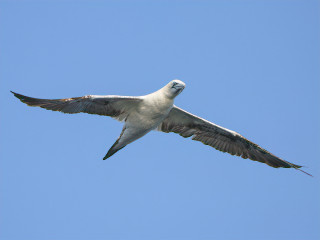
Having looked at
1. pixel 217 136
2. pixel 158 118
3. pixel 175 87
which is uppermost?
pixel 175 87

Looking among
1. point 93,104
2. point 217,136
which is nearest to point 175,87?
point 93,104

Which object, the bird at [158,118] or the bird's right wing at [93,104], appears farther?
the bird at [158,118]

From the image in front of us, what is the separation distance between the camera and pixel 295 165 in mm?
19859

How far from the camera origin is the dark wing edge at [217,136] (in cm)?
2006

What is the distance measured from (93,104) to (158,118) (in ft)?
7.51

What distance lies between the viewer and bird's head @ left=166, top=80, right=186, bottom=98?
17.8 meters

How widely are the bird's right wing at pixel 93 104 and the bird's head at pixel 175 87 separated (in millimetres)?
1035

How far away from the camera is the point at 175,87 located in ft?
58.2

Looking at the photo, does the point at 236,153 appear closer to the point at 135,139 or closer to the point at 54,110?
the point at 135,139

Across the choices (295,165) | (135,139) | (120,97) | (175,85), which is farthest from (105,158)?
(295,165)

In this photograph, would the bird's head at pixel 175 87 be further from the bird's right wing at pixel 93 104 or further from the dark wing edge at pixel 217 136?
the dark wing edge at pixel 217 136

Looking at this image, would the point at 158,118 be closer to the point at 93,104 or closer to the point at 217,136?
the point at 93,104

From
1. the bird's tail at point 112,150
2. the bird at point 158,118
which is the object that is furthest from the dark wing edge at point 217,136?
the bird's tail at point 112,150

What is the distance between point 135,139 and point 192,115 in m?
2.46
